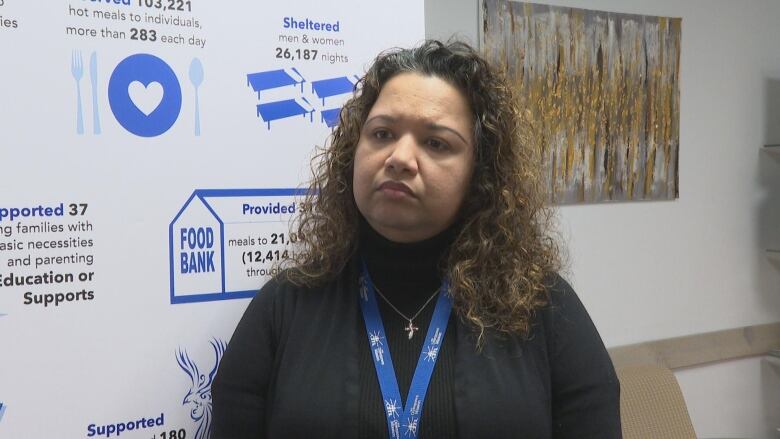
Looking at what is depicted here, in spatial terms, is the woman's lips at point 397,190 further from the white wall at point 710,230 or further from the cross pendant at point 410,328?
the white wall at point 710,230

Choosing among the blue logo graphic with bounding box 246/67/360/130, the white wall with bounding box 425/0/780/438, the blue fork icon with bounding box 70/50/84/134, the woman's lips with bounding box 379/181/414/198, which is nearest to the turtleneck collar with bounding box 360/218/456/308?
the woman's lips with bounding box 379/181/414/198

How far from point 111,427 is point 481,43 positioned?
5.54 feet

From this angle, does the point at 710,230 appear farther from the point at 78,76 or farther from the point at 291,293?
the point at 78,76

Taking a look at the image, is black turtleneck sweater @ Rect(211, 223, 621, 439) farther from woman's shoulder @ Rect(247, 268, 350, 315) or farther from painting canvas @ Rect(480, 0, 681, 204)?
painting canvas @ Rect(480, 0, 681, 204)

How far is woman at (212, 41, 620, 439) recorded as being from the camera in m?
1.17

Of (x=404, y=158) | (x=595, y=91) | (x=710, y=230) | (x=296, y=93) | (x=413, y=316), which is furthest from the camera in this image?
(x=710, y=230)

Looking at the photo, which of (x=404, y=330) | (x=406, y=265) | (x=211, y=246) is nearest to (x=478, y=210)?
(x=406, y=265)

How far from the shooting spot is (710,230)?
2863mm

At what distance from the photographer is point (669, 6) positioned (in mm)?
2652

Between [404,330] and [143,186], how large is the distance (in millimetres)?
571

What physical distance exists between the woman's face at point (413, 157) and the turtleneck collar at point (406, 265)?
0.03 m

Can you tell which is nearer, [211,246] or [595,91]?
[211,246]

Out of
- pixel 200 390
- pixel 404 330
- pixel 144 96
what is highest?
pixel 144 96

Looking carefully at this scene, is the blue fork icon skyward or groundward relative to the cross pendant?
skyward
